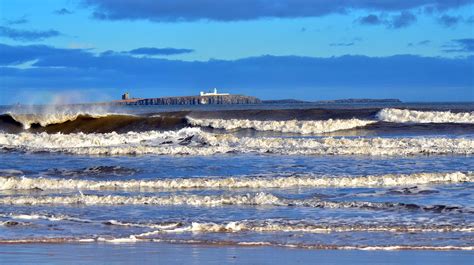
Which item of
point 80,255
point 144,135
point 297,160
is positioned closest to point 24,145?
point 144,135

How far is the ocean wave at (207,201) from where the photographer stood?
13.1 metres

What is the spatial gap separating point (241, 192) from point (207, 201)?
1252mm

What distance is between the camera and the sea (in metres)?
10.9

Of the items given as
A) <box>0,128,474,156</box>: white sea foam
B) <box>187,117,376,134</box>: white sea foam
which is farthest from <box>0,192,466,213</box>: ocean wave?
<box>187,117,376,134</box>: white sea foam

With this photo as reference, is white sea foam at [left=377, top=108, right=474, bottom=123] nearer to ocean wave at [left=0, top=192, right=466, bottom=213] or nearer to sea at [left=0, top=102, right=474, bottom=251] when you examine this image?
sea at [left=0, top=102, right=474, bottom=251]

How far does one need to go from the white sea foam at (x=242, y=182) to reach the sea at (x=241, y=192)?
0.09 ft

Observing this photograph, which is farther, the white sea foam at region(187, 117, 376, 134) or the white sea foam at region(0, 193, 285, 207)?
the white sea foam at region(187, 117, 376, 134)

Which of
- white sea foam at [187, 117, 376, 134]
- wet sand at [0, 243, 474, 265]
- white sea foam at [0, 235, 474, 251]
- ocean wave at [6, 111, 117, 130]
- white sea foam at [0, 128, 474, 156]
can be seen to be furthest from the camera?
ocean wave at [6, 111, 117, 130]

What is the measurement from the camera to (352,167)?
1867 centimetres

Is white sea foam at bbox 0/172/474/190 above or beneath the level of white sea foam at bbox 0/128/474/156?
beneath

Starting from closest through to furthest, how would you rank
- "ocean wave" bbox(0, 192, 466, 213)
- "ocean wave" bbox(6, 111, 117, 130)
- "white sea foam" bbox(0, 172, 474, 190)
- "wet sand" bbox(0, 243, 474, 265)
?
1. "wet sand" bbox(0, 243, 474, 265)
2. "ocean wave" bbox(0, 192, 466, 213)
3. "white sea foam" bbox(0, 172, 474, 190)
4. "ocean wave" bbox(6, 111, 117, 130)

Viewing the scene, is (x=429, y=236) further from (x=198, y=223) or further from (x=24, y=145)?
(x=24, y=145)

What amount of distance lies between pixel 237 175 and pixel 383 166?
3.73 m

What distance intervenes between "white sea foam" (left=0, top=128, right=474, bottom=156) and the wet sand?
41.5ft
